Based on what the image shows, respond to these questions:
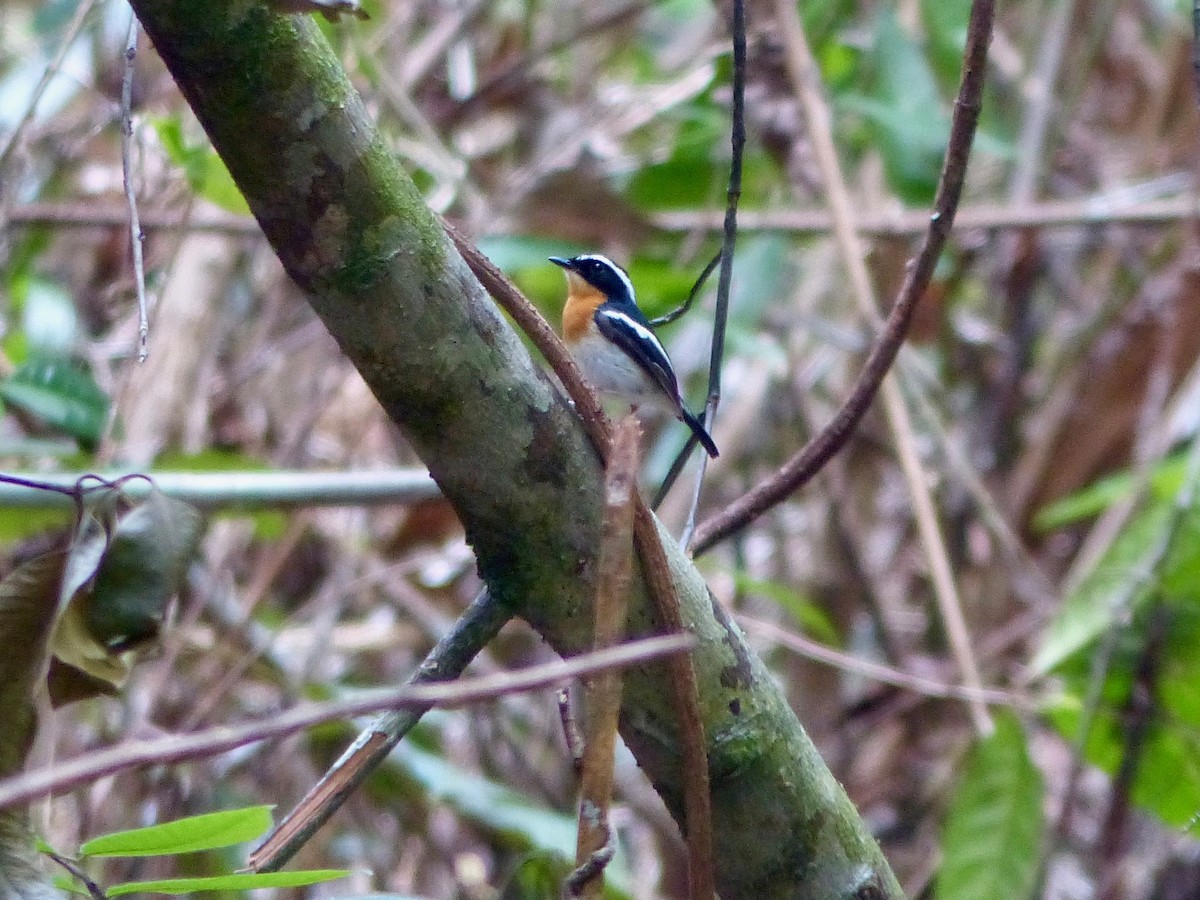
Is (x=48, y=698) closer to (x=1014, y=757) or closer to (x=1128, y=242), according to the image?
(x=1014, y=757)

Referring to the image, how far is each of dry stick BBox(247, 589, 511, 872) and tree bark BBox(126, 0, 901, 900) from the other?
5 cm

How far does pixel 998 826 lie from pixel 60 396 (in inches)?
81.8

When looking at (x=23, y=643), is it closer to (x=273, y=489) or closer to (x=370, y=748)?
(x=370, y=748)

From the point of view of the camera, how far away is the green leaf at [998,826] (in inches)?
109

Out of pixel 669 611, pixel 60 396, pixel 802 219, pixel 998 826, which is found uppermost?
pixel 802 219

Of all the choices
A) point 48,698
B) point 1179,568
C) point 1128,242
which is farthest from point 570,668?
point 1128,242

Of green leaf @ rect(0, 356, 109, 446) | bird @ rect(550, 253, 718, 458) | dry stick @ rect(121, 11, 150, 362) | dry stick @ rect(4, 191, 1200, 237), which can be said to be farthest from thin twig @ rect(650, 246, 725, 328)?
dry stick @ rect(4, 191, 1200, 237)

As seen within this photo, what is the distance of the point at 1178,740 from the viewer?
3.06 m

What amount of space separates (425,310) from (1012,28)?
17.3 ft

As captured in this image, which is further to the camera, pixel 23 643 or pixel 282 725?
pixel 23 643

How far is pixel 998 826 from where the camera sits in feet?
9.29

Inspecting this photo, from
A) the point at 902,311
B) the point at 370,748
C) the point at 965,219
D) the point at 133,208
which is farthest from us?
the point at 965,219

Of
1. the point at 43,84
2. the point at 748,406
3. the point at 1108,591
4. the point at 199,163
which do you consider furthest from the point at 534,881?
the point at 748,406

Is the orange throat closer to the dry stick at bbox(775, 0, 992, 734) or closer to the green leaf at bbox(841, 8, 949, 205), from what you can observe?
the dry stick at bbox(775, 0, 992, 734)
